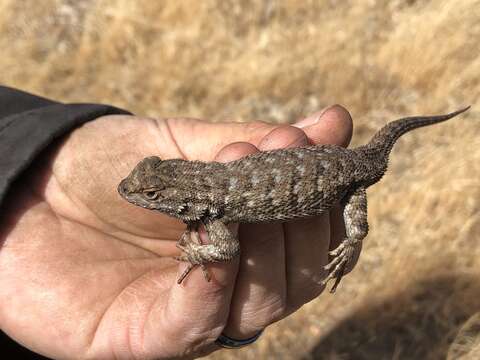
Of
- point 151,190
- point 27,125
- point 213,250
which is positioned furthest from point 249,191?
point 27,125

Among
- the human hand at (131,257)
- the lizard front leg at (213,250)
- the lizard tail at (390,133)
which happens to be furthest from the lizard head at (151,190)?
the lizard tail at (390,133)

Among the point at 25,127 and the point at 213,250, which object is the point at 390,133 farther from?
the point at 25,127

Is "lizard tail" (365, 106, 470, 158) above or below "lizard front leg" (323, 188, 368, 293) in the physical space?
above

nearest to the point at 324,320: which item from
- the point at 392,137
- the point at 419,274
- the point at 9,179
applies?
the point at 419,274

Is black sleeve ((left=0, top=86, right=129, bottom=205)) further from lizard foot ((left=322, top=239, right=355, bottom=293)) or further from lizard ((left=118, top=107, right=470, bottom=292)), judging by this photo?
lizard foot ((left=322, top=239, right=355, bottom=293))

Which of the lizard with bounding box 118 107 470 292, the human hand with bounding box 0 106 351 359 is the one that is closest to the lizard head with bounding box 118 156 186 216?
the lizard with bounding box 118 107 470 292

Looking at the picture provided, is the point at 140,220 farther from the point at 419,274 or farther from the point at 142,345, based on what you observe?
→ the point at 419,274
